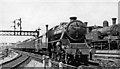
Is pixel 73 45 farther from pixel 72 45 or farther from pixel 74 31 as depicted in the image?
pixel 74 31

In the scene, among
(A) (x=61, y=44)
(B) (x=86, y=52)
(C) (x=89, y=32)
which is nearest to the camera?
(B) (x=86, y=52)

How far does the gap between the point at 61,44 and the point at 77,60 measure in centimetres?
190

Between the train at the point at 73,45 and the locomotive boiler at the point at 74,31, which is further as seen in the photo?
the locomotive boiler at the point at 74,31

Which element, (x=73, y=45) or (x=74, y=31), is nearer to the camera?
(x=73, y=45)

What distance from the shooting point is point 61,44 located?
1714 centimetres

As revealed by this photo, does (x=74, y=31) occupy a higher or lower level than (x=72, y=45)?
higher

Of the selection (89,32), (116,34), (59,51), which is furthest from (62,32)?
(89,32)

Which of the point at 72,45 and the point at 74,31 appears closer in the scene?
the point at 72,45

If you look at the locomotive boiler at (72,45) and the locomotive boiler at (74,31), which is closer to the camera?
the locomotive boiler at (72,45)

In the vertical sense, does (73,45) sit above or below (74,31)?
below

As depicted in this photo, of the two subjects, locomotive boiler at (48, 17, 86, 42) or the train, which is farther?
locomotive boiler at (48, 17, 86, 42)

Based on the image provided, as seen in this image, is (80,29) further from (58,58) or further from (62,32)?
(58,58)

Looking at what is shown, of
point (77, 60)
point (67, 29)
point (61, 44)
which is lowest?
point (77, 60)

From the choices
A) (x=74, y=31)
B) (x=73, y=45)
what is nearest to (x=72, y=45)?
(x=73, y=45)
